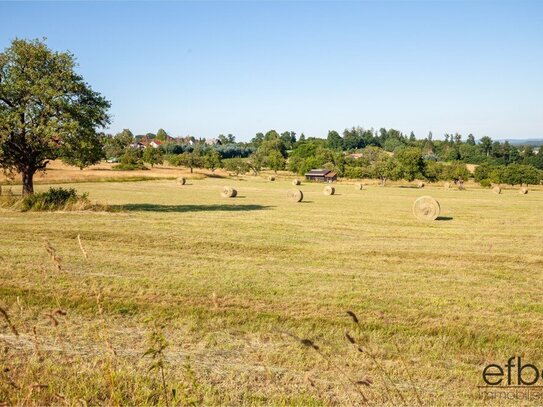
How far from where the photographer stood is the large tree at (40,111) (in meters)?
24.9

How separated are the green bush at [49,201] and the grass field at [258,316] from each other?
6.59 meters

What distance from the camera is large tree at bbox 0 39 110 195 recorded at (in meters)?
24.9

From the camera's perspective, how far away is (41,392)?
565 centimetres

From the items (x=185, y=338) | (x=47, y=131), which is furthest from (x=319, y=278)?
(x=47, y=131)

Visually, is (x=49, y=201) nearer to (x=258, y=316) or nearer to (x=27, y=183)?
(x=27, y=183)

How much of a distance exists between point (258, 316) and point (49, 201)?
2222 centimetres

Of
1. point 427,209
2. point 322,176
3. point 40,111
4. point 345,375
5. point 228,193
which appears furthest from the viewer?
point 322,176

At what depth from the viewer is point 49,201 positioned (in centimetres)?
2677

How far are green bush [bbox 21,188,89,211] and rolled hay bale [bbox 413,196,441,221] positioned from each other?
74.9 feet

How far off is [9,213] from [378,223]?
22228mm

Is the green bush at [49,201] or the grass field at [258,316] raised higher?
the green bush at [49,201]

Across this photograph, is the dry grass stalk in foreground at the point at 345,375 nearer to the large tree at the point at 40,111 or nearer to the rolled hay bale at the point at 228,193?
the large tree at the point at 40,111

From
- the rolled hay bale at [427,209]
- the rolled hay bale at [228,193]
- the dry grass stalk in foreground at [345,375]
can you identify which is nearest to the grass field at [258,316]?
the dry grass stalk in foreground at [345,375]

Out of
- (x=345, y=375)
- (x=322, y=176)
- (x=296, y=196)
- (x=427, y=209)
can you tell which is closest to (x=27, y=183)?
(x=296, y=196)
